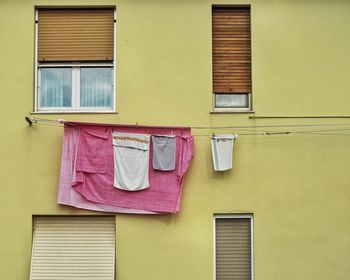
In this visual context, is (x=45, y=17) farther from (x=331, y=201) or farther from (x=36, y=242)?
(x=331, y=201)

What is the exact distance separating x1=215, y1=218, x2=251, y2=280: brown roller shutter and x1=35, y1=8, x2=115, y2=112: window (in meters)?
2.68

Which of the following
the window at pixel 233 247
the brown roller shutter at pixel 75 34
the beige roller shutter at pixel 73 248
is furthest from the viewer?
the brown roller shutter at pixel 75 34

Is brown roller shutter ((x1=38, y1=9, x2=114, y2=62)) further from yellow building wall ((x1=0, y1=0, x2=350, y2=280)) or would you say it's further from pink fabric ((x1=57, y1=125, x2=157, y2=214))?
pink fabric ((x1=57, y1=125, x2=157, y2=214))

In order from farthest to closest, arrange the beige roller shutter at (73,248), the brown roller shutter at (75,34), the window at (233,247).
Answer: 1. the brown roller shutter at (75,34)
2. the window at (233,247)
3. the beige roller shutter at (73,248)

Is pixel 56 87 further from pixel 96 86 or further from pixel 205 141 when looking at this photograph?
pixel 205 141

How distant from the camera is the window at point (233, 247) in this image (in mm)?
8680

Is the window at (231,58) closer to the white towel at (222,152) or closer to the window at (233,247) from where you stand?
the white towel at (222,152)

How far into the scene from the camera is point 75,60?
8898 millimetres

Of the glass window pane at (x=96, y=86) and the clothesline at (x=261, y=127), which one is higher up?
the glass window pane at (x=96, y=86)

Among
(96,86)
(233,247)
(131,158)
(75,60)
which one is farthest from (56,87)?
(233,247)

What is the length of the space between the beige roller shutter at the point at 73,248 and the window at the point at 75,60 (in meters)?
1.83

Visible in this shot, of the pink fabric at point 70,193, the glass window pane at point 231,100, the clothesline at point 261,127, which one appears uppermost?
the glass window pane at point 231,100

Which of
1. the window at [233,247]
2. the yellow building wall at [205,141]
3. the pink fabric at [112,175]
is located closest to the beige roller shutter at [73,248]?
the yellow building wall at [205,141]

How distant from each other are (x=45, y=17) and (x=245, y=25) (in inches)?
130
